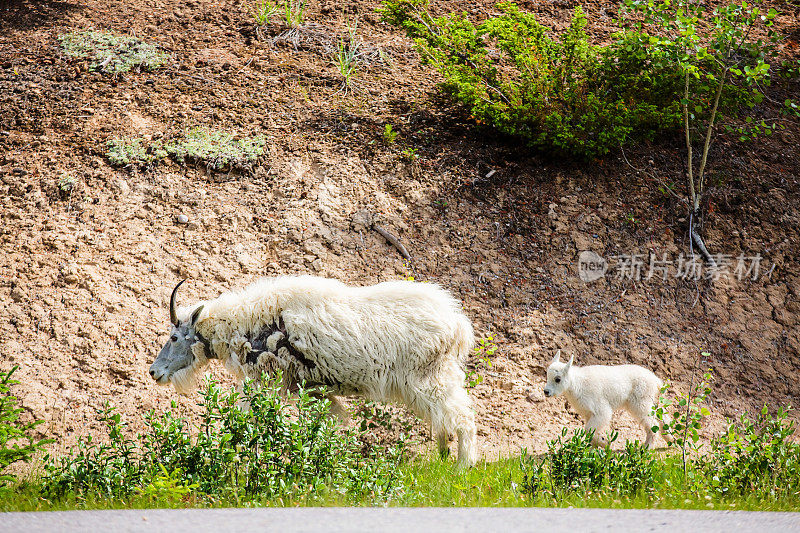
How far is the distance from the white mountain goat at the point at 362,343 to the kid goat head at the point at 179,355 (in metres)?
0.14

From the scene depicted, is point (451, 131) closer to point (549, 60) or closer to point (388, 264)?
point (549, 60)

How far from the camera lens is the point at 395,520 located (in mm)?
3992

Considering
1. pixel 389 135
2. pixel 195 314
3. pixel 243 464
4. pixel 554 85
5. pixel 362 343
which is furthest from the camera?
pixel 389 135

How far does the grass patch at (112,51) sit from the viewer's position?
10.2m

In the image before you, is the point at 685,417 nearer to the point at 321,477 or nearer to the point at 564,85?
the point at 321,477

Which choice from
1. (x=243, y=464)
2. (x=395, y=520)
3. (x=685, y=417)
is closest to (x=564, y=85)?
(x=685, y=417)

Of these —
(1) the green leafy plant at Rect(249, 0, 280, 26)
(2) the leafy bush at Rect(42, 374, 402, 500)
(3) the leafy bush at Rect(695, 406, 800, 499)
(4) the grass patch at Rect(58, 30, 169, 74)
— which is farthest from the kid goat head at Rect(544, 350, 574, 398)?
(1) the green leafy plant at Rect(249, 0, 280, 26)

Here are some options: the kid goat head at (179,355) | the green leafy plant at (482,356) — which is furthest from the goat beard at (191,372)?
the green leafy plant at (482,356)

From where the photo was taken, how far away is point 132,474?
490 cm

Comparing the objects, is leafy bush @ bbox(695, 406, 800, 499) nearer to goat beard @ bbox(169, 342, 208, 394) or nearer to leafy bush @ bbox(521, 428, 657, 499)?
leafy bush @ bbox(521, 428, 657, 499)

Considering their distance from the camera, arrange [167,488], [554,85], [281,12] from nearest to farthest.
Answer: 1. [167,488]
2. [554,85]
3. [281,12]

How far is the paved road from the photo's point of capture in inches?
149

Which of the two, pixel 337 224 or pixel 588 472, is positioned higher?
pixel 588 472

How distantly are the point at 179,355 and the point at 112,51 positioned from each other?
19.5 ft
